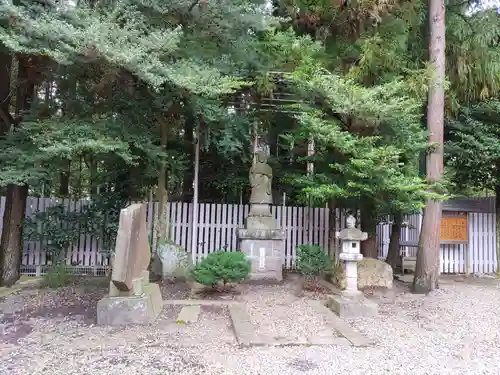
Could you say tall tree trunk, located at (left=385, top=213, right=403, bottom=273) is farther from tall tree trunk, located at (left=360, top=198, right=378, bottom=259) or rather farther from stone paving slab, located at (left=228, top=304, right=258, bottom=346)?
stone paving slab, located at (left=228, top=304, right=258, bottom=346)

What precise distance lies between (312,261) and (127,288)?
11.8ft

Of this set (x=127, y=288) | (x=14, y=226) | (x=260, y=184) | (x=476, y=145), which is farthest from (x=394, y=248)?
(x=14, y=226)

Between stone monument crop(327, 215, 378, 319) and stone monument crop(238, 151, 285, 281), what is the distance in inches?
82.0

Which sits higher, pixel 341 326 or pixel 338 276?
pixel 338 276

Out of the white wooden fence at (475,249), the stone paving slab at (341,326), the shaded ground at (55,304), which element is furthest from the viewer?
the white wooden fence at (475,249)

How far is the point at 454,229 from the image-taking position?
9430mm

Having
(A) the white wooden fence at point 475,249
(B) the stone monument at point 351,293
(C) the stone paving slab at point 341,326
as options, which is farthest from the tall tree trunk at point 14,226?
(A) the white wooden fence at point 475,249

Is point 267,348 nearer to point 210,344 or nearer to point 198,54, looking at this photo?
point 210,344

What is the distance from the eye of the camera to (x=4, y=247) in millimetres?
7398

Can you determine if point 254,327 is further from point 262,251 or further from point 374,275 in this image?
point 374,275

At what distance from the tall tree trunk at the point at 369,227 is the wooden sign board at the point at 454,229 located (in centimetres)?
230

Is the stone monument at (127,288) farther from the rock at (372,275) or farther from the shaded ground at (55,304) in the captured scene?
the rock at (372,275)

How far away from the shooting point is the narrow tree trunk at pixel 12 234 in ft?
24.0

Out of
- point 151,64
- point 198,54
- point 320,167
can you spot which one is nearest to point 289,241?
point 320,167
